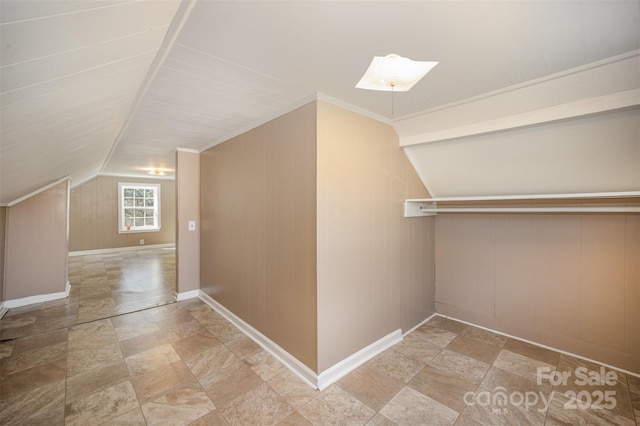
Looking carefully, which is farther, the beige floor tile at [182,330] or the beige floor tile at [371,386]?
the beige floor tile at [182,330]

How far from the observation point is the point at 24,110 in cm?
127

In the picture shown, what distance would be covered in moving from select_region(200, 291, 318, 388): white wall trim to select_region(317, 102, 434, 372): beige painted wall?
0.49 feet

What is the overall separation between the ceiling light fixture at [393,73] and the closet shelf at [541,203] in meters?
1.24

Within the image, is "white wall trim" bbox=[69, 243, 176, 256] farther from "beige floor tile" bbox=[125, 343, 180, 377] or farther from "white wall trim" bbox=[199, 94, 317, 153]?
"beige floor tile" bbox=[125, 343, 180, 377]

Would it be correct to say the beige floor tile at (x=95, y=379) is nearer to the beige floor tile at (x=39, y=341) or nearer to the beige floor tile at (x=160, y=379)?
the beige floor tile at (x=160, y=379)

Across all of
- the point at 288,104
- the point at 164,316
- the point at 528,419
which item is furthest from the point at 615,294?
the point at 164,316

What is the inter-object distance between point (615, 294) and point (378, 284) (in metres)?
1.98

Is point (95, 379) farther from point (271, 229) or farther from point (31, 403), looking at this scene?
point (271, 229)

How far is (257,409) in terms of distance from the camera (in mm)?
1730

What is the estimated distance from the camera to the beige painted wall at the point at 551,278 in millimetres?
2125

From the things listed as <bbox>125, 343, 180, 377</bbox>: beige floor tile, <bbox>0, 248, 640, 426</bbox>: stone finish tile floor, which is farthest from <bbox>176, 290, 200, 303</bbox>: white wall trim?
<bbox>125, 343, 180, 377</bbox>: beige floor tile

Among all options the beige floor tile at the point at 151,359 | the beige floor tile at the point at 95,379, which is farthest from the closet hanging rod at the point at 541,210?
the beige floor tile at the point at 95,379

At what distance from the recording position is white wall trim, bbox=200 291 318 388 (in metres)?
1.99

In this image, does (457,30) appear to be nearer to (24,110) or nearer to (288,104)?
(288,104)
